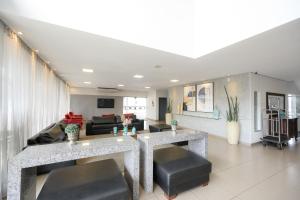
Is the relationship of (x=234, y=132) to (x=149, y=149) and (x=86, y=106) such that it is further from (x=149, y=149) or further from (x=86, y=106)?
(x=86, y=106)

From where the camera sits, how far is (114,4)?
2.27m

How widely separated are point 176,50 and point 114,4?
1464 millimetres

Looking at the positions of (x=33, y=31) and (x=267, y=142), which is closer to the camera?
(x=33, y=31)

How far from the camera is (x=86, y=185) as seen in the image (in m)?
1.60

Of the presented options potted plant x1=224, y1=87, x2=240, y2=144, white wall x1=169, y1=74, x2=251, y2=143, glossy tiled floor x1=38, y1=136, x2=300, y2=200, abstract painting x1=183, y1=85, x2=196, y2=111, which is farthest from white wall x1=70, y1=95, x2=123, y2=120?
potted plant x1=224, y1=87, x2=240, y2=144

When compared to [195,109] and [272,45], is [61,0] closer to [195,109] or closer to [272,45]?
[272,45]

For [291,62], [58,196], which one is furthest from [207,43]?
[58,196]

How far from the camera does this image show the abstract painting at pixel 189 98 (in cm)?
716

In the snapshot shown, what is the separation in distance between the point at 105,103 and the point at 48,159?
929cm

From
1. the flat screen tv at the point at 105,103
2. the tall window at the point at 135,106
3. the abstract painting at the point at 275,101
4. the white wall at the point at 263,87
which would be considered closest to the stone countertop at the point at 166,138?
the white wall at the point at 263,87

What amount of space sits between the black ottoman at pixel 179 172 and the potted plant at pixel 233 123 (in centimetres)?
322

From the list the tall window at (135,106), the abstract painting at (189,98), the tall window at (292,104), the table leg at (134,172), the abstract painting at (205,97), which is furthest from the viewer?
the tall window at (135,106)

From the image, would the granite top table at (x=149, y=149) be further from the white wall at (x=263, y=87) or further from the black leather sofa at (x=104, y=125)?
the black leather sofa at (x=104, y=125)

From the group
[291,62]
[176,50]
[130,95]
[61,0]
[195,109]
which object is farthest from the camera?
[130,95]
